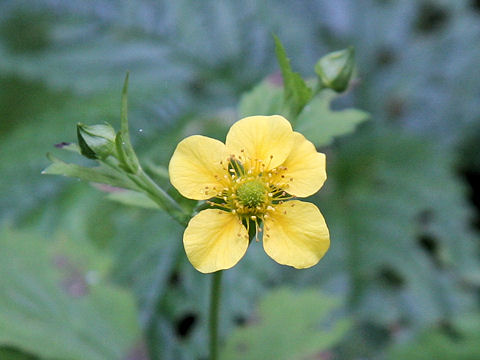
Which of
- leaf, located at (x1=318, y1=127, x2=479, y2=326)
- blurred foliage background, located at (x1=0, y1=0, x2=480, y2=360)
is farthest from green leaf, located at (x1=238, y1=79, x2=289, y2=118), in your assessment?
leaf, located at (x1=318, y1=127, x2=479, y2=326)

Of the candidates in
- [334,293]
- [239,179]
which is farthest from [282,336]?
[239,179]

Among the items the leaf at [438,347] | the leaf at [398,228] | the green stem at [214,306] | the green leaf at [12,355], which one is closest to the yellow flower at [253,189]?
the green stem at [214,306]

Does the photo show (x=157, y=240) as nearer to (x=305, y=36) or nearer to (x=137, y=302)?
(x=137, y=302)

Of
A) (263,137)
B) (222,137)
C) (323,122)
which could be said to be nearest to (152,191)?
(263,137)

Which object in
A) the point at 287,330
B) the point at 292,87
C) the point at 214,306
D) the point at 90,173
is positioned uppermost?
the point at 90,173

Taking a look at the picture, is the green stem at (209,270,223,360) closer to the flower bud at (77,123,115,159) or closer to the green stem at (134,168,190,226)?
the green stem at (134,168,190,226)

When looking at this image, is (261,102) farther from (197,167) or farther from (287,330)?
(287,330)
